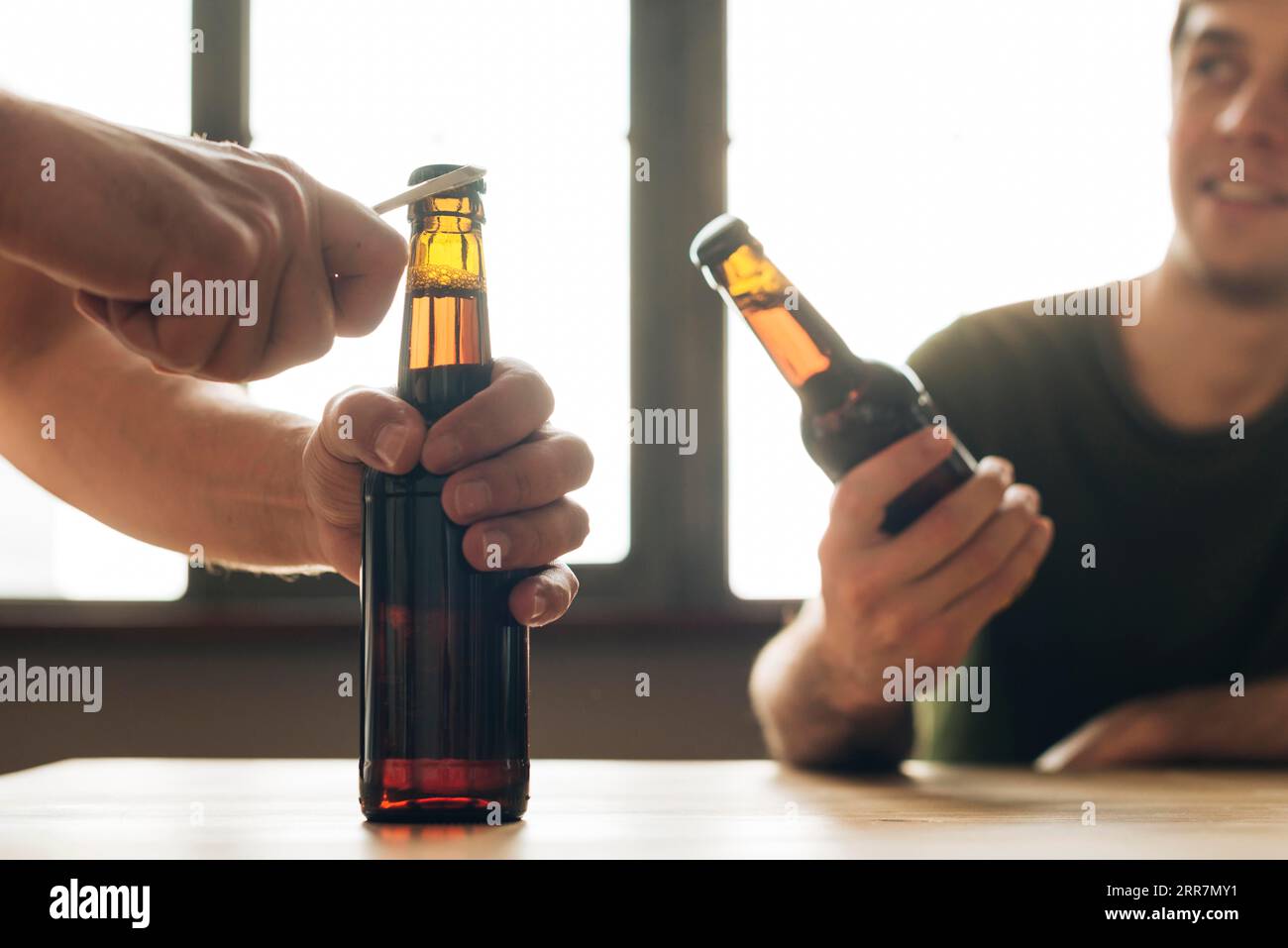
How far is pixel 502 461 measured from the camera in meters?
0.56

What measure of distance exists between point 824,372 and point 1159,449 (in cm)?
72

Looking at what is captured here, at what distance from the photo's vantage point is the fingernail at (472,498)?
20.1 inches

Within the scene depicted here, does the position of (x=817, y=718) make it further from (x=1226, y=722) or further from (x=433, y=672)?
(x=433, y=672)

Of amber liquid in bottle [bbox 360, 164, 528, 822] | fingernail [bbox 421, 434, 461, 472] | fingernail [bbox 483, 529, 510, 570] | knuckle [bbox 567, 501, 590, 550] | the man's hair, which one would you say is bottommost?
amber liquid in bottle [bbox 360, 164, 528, 822]

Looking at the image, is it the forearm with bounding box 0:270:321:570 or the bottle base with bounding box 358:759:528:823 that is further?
the forearm with bounding box 0:270:321:570

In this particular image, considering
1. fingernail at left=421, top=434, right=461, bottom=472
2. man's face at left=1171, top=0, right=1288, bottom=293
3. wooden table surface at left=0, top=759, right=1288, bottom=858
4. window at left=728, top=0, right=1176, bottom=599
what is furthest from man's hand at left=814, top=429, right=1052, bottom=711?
window at left=728, top=0, right=1176, bottom=599

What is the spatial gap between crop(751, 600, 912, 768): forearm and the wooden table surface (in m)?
0.17


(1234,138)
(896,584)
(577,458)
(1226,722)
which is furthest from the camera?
(1234,138)

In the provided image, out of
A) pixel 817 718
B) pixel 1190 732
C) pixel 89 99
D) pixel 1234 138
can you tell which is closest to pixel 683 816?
pixel 817 718

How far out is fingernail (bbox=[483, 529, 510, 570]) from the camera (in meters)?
0.52

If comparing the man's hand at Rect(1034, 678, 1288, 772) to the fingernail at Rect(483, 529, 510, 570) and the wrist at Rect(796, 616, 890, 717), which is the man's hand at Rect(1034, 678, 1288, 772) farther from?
the fingernail at Rect(483, 529, 510, 570)

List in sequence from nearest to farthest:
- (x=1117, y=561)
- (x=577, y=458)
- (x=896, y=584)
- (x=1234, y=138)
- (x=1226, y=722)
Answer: (x=577, y=458)
(x=896, y=584)
(x=1226, y=722)
(x=1234, y=138)
(x=1117, y=561)

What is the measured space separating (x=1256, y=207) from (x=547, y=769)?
0.97 metres
